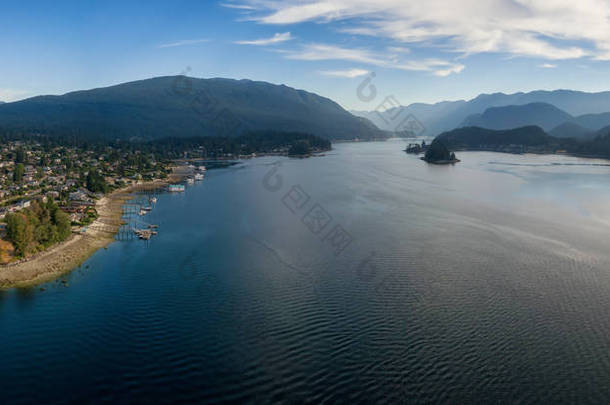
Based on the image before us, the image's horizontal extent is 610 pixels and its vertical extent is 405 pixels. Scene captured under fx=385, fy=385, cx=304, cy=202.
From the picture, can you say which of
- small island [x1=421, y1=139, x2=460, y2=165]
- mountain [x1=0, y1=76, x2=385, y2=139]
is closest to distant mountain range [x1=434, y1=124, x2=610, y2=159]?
small island [x1=421, y1=139, x2=460, y2=165]

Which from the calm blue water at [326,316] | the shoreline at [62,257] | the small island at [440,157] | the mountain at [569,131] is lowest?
the calm blue water at [326,316]

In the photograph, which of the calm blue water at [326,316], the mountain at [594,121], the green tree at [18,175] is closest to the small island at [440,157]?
the calm blue water at [326,316]

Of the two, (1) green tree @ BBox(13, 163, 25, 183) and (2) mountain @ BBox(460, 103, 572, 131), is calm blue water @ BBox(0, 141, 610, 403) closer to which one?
(1) green tree @ BBox(13, 163, 25, 183)

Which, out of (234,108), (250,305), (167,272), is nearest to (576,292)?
(250,305)

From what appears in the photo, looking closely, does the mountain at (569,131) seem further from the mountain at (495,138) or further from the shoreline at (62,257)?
the shoreline at (62,257)

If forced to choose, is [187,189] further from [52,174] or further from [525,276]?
[525,276]

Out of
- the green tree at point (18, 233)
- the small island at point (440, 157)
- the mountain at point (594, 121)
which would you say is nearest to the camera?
the green tree at point (18, 233)
